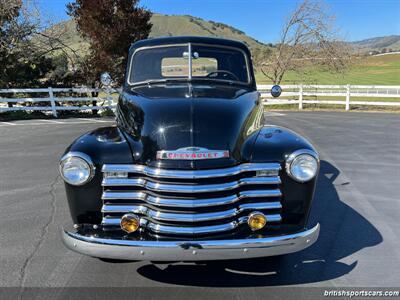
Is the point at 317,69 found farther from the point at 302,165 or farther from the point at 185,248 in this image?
the point at 185,248

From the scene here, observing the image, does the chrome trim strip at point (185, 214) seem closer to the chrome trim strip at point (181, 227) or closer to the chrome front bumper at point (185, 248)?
the chrome trim strip at point (181, 227)

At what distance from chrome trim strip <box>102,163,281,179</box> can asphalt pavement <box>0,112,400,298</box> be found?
99cm

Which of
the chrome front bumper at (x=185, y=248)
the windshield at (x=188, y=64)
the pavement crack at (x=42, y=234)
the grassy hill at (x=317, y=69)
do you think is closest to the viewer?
the chrome front bumper at (x=185, y=248)

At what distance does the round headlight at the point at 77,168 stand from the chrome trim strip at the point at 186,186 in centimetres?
17

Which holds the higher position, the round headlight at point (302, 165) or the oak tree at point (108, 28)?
the oak tree at point (108, 28)

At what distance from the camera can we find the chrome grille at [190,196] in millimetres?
2973

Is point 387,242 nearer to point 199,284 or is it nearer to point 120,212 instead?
point 199,284

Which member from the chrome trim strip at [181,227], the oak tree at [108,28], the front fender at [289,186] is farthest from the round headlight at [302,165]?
the oak tree at [108,28]

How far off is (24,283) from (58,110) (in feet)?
49.1

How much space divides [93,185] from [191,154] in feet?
2.86

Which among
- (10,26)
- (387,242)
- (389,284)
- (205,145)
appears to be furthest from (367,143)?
(10,26)

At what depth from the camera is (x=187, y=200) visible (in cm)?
297

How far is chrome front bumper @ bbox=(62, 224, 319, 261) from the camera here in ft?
9.19

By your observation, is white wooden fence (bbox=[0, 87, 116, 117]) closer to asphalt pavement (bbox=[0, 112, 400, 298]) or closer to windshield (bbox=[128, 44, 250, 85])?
asphalt pavement (bbox=[0, 112, 400, 298])
